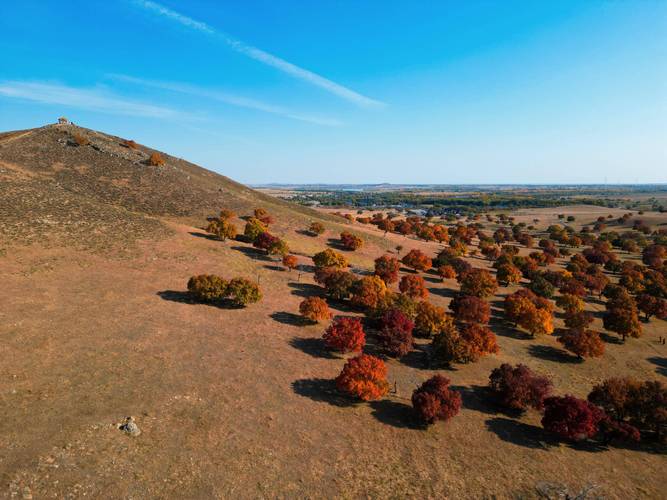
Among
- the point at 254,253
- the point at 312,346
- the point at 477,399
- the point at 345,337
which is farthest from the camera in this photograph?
the point at 254,253

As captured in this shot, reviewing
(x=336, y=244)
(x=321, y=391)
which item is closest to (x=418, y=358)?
(x=321, y=391)

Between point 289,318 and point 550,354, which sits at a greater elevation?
point 289,318

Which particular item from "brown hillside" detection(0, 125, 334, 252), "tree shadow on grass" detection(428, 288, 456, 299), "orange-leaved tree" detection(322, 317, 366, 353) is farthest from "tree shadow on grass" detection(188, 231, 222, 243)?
"tree shadow on grass" detection(428, 288, 456, 299)

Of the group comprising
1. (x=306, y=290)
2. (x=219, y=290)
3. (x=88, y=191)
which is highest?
(x=88, y=191)

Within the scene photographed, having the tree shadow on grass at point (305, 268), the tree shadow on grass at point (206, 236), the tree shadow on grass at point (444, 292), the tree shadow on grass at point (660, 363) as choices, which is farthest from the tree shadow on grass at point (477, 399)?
the tree shadow on grass at point (206, 236)

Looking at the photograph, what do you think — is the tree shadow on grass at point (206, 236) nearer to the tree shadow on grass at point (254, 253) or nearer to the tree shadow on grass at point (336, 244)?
the tree shadow on grass at point (254, 253)

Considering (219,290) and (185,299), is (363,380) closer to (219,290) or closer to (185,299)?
(219,290)

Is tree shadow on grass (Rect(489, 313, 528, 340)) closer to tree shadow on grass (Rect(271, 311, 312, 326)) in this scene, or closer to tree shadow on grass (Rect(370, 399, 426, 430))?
tree shadow on grass (Rect(370, 399, 426, 430))
